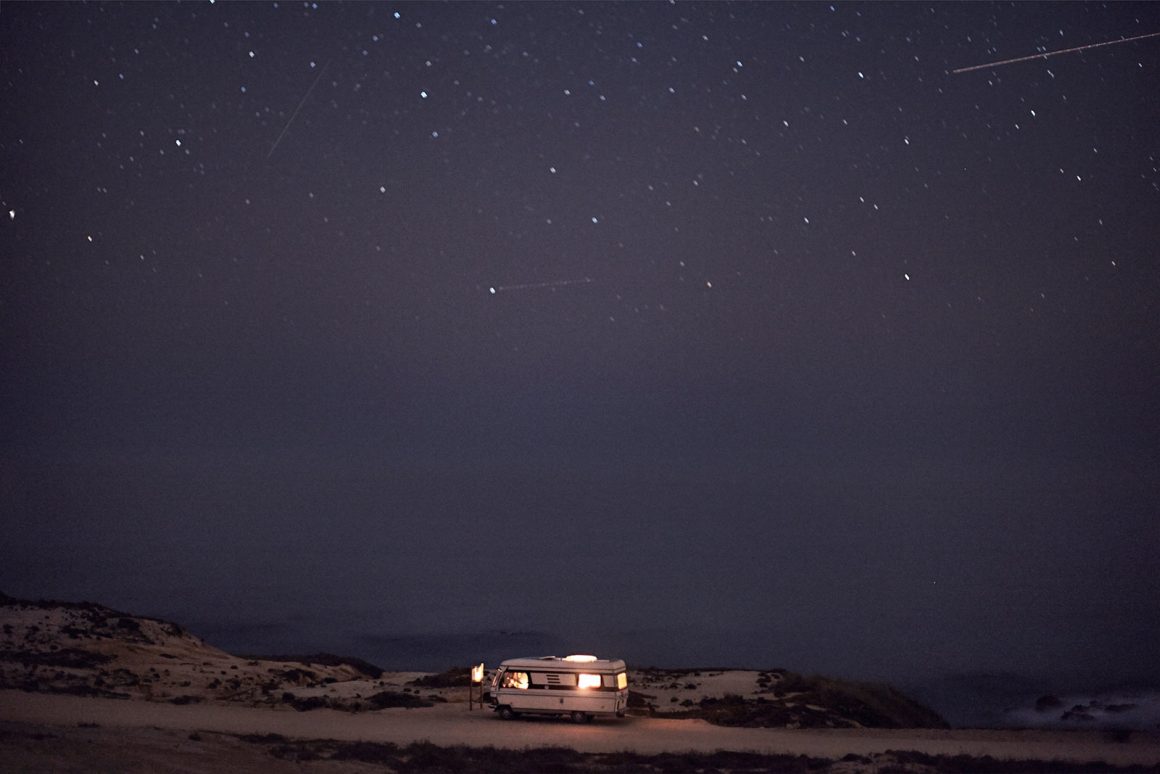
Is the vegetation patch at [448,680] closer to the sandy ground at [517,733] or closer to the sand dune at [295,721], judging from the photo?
the sand dune at [295,721]

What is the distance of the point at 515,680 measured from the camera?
85.0ft

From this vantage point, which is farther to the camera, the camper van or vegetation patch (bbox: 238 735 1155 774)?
the camper van

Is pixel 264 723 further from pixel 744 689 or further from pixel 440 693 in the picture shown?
pixel 744 689

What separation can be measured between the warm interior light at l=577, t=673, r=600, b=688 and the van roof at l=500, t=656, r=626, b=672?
0.15 m

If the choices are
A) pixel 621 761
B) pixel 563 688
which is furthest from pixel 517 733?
pixel 621 761

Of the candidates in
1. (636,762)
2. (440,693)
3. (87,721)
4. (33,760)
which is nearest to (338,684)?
(440,693)

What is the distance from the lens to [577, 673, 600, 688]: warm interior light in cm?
2528

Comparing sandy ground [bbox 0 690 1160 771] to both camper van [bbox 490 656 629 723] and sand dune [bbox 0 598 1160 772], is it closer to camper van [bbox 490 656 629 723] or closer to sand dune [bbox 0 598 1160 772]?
sand dune [bbox 0 598 1160 772]

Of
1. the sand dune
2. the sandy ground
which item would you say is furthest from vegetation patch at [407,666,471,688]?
the sandy ground

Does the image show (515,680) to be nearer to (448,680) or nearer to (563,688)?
(563,688)

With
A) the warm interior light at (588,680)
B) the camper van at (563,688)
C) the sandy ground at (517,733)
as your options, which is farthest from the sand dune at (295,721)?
the warm interior light at (588,680)

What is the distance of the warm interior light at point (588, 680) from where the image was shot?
25281 millimetres

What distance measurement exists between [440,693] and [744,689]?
30.5 ft

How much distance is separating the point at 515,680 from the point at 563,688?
4.05 feet
